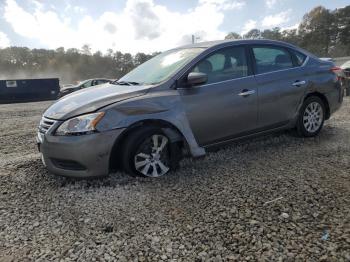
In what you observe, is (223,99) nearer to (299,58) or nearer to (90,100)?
(90,100)

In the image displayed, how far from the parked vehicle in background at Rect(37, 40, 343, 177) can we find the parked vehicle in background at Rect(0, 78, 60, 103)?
879 inches

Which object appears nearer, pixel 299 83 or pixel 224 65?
pixel 224 65

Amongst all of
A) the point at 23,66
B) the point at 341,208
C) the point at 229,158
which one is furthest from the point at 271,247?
the point at 23,66

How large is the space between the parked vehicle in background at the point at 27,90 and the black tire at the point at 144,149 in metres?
23.3

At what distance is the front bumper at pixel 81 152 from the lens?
3371 mm

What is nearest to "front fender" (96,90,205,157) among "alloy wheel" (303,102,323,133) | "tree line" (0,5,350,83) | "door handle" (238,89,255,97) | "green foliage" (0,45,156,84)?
"door handle" (238,89,255,97)

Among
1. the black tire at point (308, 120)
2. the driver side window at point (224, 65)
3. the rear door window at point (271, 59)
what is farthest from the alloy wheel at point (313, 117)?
the driver side window at point (224, 65)

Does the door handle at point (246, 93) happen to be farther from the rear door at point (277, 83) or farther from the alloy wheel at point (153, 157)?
the alloy wheel at point (153, 157)

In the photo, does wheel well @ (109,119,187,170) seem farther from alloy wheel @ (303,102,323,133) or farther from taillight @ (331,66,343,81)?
taillight @ (331,66,343,81)

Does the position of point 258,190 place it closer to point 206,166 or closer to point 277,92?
point 206,166

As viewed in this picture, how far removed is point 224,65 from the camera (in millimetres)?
4328

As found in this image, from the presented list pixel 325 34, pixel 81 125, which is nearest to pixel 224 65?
pixel 81 125

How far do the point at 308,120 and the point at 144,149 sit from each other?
2.98 metres

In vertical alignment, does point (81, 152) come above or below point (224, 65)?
below
